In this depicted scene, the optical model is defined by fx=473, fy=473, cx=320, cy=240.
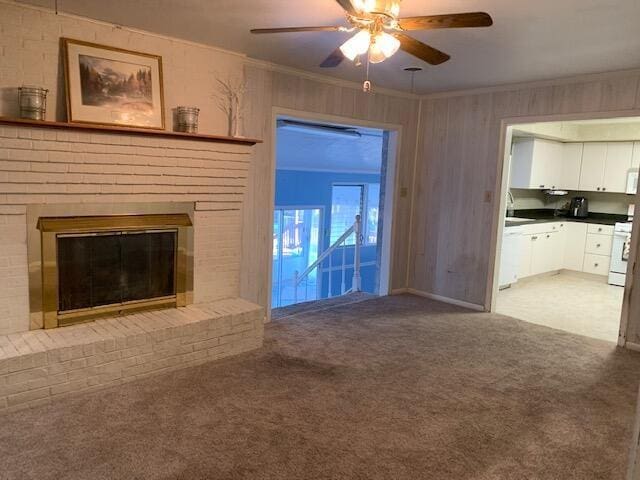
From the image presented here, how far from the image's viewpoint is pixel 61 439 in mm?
2318

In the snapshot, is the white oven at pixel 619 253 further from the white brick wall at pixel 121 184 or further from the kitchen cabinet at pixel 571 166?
the white brick wall at pixel 121 184

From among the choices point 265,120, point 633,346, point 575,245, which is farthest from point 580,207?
point 265,120

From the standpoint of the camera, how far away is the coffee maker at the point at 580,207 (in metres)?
7.06

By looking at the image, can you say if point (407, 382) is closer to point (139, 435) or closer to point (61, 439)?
point (139, 435)

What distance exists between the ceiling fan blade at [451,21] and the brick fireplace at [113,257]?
1.88 meters

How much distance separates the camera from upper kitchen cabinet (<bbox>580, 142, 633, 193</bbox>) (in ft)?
21.1

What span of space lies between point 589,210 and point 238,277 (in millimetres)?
5811

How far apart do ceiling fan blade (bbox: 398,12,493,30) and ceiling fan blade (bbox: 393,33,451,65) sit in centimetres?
12

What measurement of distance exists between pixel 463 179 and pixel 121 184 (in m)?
3.43

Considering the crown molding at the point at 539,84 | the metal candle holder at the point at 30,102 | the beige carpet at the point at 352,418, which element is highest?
the crown molding at the point at 539,84

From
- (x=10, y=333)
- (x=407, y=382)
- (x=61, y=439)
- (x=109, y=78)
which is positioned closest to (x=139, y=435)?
(x=61, y=439)

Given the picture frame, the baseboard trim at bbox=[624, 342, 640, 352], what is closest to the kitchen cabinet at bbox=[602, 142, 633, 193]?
the baseboard trim at bbox=[624, 342, 640, 352]

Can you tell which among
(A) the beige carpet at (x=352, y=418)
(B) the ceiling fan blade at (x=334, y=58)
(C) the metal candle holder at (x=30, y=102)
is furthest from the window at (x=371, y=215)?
(C) the metal candle holder at (x=30, y=102)

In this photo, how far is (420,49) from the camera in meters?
2.35
